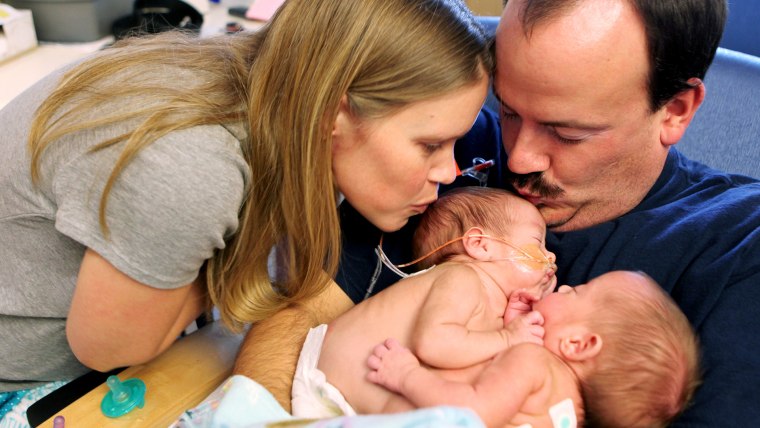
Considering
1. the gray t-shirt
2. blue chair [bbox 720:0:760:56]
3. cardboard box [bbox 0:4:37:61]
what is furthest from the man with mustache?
cardboard box [bbox 0:4:37:61]

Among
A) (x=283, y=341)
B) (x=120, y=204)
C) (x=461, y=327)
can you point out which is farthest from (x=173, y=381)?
(x=461, y=327)

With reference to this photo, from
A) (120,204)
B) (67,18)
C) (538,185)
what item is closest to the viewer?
(120,204)

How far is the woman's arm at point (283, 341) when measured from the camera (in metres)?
1.27

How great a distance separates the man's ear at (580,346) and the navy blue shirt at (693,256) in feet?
0.63

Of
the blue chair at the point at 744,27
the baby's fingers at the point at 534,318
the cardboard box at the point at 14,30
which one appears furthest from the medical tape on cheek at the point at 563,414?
the cardboard box at the point at 14,30

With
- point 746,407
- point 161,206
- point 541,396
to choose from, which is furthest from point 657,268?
point 161,206

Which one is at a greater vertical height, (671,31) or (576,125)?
(671,31)

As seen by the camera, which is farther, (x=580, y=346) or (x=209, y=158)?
(x=580, y=346)

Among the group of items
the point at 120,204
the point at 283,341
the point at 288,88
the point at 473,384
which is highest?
A: the point at 288,88

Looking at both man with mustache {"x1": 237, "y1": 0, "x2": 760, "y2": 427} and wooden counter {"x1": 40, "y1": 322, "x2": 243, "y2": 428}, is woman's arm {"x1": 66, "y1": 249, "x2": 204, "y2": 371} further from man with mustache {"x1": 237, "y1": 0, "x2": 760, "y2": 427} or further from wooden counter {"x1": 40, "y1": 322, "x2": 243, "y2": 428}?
man with mustache {"x1": 237, "y1": 0, "x2": 760, "y2": 427}

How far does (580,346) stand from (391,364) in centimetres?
35

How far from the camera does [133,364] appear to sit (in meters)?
1.23

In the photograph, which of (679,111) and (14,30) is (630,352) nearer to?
(679,111)

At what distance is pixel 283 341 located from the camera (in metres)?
1.36
